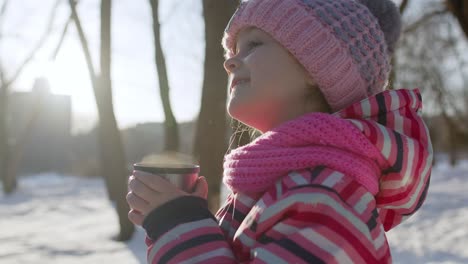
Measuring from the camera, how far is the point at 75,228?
7.02 m

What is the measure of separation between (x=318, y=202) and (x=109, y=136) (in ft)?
16.5

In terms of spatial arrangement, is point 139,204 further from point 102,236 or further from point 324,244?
point 102,236

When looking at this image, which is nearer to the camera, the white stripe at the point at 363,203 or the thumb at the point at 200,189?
the white stripe at the point at 363,203

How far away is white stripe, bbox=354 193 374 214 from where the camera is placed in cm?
88

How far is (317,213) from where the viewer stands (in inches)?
32.6

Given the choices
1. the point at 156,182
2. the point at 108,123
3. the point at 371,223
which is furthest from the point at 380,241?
the point at 108,123

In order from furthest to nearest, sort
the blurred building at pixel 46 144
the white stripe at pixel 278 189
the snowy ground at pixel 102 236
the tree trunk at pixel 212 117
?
the blurred building at pixel 46 144, the snowy ground at pixel 102 236, the tree trunk at pixel 212 117, the white stripe at pixel 278 189

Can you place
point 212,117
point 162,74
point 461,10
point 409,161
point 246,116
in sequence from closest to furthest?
point 409,161 < point 246,116 < point 212,117 < point 461,10 < point 162,74

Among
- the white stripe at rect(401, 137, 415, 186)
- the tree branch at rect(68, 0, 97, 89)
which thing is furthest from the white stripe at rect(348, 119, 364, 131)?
the tree branch at rect(68, 0, 97, 89)

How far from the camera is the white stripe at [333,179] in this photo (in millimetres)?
875

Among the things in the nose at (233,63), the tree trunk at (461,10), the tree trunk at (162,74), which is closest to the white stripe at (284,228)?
the nose at (233,63)

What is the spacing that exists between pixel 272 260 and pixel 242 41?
608 millimetres

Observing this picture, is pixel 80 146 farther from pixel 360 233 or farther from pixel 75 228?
pixel 360 233

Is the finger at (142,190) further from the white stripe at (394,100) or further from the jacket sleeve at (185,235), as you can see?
the white stripe at (394,100)
